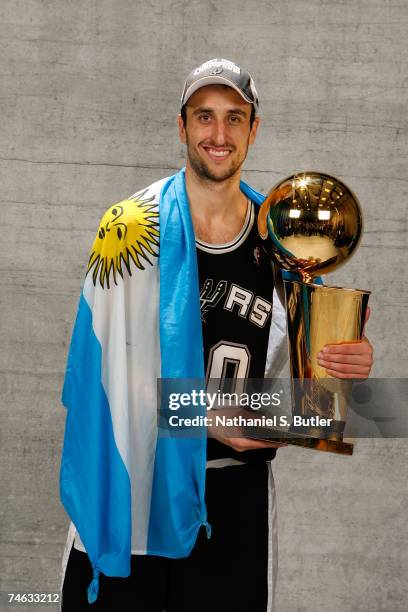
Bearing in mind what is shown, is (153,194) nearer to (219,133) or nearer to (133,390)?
(219,133)

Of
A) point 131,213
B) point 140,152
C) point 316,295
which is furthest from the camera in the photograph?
point 140,152

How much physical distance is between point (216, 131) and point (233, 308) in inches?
14.8

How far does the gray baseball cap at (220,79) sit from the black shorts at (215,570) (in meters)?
0.81

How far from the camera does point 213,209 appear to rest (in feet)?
6.07

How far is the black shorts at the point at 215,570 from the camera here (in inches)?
71.2

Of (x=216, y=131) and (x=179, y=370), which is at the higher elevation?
(x=216, y=131)

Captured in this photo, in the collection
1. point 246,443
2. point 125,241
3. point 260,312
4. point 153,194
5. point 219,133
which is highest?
point 219,133

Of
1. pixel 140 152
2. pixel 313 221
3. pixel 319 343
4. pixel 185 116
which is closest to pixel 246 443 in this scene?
pixel 319 343

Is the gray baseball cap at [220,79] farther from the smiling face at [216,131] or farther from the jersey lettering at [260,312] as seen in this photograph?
the jersey lettering at [260,312]

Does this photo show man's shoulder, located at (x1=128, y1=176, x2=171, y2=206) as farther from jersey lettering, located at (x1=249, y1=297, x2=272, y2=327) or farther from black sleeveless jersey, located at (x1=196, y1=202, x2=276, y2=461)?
jersey lettering, located at (x1=249, y1=297, x2=272, y2=327)

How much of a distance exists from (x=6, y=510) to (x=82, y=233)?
1015 mm

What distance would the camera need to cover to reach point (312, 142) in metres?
2.94

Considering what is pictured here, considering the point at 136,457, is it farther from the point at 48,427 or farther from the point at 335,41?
the point at 335,41

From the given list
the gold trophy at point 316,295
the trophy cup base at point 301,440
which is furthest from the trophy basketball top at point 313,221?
the trophy cup base at point 301,440
